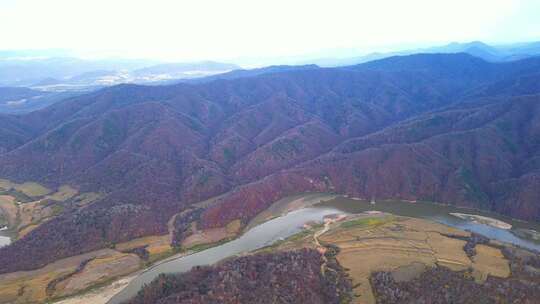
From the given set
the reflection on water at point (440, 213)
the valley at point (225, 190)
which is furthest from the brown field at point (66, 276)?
the reflection on water at point (440, 213)

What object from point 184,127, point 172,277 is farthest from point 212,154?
point 172,277

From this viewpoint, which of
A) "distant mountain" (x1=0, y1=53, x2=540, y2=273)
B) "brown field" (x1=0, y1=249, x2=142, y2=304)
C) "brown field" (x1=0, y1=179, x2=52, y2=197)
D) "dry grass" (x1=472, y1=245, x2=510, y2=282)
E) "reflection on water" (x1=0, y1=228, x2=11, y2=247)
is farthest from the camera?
"brown field" (x1=0, y1=179, x2=52, y2=197)

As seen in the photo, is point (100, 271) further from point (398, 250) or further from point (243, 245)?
point (398, 250)

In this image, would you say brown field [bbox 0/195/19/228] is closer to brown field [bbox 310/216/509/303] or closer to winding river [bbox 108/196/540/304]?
winding river [bbox 108/196/540/304]

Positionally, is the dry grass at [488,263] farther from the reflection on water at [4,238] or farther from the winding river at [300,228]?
the reflection on water at [4,238]

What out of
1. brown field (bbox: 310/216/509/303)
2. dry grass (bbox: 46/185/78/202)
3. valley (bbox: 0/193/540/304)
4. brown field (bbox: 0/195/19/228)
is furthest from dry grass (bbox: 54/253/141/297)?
dry grass (bbox: 46/185/78/202)

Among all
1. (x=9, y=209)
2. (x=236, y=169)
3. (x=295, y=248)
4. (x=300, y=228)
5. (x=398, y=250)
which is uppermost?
(x=236, y=169)

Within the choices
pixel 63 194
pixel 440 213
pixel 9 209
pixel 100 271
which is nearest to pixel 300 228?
pixel 440 213

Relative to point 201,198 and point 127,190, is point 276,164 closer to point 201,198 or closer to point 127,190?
point 201,198
